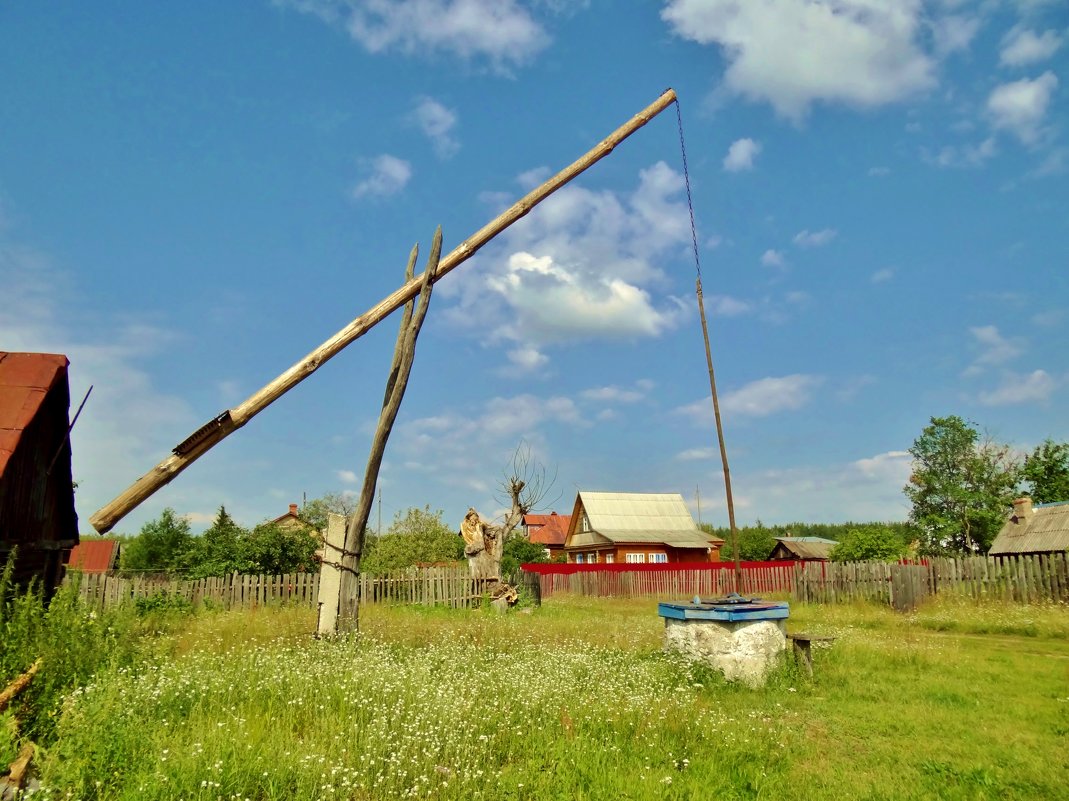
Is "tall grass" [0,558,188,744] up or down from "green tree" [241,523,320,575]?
down

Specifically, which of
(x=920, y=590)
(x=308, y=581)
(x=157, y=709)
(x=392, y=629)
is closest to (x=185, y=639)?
(x=392, y=629)

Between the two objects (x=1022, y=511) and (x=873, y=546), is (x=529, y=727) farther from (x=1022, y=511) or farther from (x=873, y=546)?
(x=873, y=546)

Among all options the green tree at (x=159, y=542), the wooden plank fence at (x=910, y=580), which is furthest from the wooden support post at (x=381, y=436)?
the green tree at (x=159, y=542)

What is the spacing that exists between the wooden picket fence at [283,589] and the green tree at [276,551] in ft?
6.84

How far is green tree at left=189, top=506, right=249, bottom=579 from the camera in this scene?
1980 cm

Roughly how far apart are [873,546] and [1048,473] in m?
17.9

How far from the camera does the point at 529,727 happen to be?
5.58 m

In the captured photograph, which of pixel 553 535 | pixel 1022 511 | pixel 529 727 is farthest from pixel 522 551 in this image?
pixel 529 727

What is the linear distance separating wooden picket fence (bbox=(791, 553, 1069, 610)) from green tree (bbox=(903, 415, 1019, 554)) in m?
25.0

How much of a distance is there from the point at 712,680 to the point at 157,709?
5940 millimetres

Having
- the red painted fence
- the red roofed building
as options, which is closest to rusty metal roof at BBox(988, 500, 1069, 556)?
the red painted fence

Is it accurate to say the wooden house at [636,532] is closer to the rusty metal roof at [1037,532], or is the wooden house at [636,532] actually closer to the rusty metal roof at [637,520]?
the rusty metal roof at [637,520]

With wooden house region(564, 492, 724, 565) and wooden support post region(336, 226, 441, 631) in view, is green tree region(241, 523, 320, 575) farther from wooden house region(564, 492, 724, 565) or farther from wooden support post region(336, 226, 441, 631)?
wooden house region(564, 492, 724, 565)

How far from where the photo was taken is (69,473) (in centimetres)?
1033
